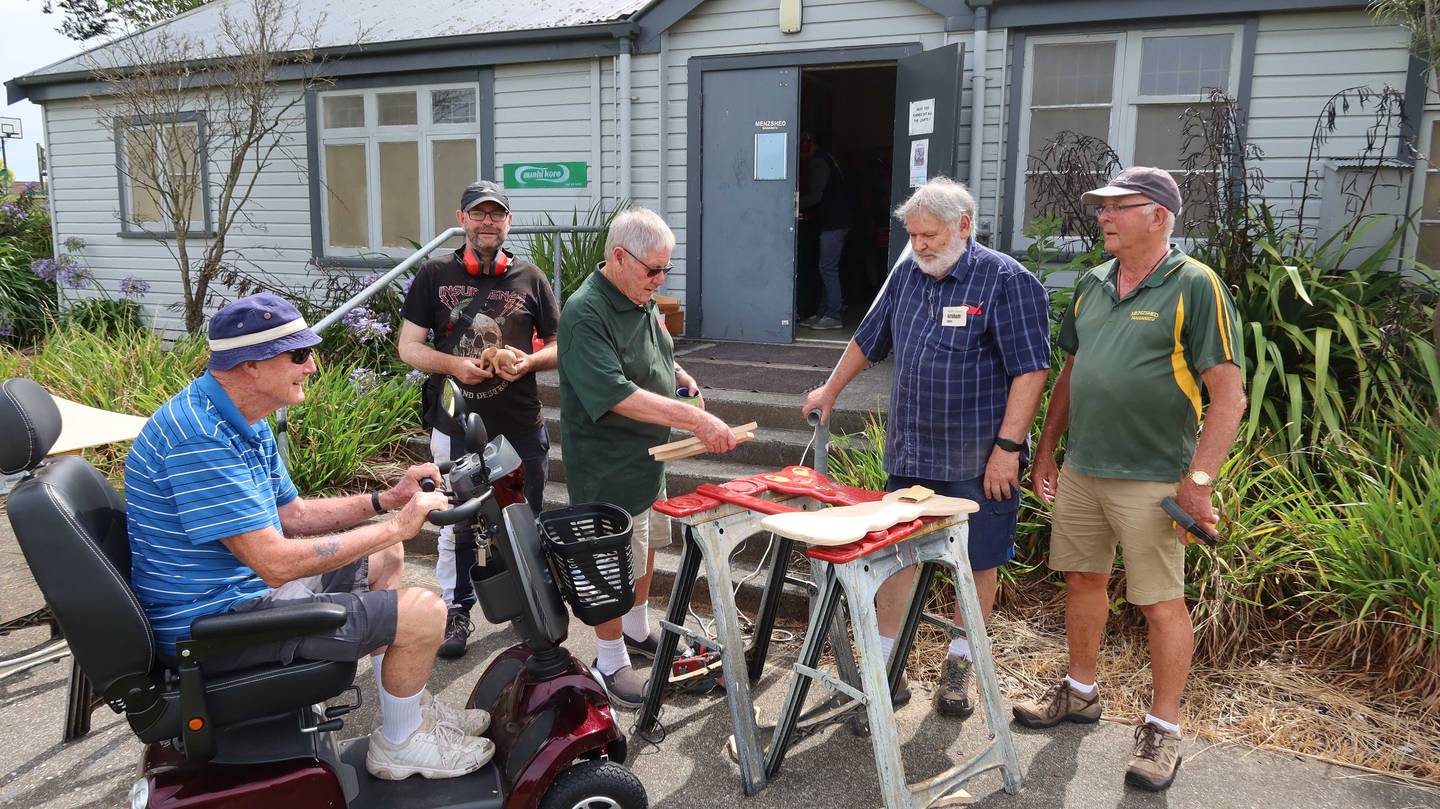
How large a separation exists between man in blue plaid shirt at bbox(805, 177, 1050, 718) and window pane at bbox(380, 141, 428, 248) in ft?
22.6

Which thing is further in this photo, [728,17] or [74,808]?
[728,17]

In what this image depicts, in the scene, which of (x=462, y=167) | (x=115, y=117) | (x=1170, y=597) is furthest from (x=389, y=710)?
(x=115, y=117)

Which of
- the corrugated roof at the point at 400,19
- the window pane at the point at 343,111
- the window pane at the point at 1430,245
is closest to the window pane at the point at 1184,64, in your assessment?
the window pane at the point at 1430,245

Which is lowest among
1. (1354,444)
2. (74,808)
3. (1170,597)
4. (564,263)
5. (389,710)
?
(74,808)

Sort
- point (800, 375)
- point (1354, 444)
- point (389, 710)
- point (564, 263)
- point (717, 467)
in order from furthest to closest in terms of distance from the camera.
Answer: point (564, 263) → point (800, 375) → point (717, 467) → point (1354, 444) → point (389, 710)

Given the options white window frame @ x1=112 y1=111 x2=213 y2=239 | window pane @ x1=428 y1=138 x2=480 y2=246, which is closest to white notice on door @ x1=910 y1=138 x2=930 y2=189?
window pane @ x1=428 y1=138 x2=480 y2=246

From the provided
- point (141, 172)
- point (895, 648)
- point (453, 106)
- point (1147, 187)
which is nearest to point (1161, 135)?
point (1147, 187)

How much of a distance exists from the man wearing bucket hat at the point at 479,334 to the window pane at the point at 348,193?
602 centimetres

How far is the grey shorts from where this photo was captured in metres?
2.31

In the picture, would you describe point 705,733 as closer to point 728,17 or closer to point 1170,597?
point 1170,597

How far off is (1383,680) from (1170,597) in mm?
1031

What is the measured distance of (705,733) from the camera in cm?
328

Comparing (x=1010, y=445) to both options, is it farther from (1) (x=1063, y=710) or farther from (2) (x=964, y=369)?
(1) (x=1063, y=710)

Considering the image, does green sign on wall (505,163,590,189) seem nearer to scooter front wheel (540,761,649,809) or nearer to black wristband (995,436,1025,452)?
black wristband (995,436,1025,452)
